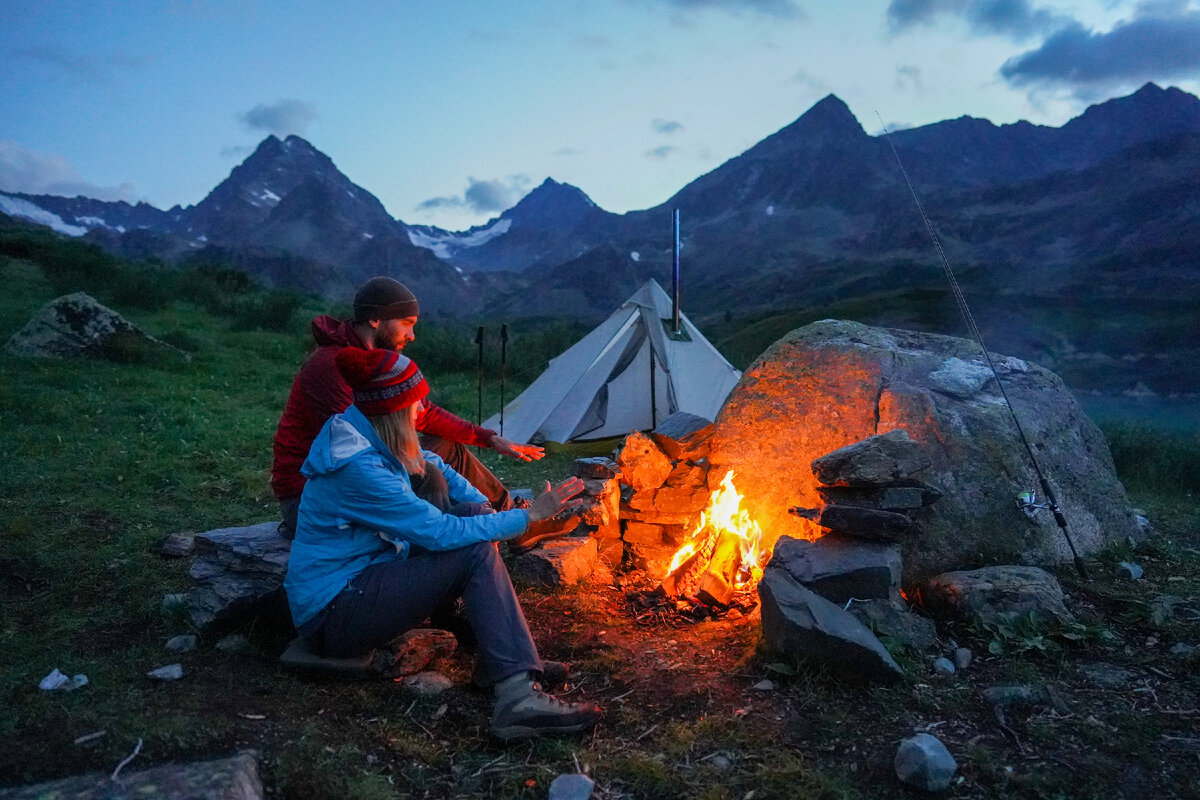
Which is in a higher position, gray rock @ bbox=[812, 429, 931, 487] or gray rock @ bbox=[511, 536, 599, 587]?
gray rock @ bbox=[812, 429, 931, 487]

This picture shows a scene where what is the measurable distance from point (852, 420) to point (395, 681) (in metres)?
3.42

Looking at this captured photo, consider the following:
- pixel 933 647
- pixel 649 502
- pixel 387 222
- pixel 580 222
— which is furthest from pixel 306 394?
pixel 580 222

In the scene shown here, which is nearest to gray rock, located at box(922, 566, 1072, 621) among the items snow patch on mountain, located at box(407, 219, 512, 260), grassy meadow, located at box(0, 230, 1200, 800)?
grassy meadow, located at box(0, 230, 1200, 800)

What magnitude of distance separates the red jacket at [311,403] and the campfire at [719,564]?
94.0 inches

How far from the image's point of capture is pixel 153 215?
156625mm

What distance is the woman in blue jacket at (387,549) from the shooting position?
3076 mm

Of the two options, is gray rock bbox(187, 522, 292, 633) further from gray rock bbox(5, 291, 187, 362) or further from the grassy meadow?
gray rock bbox(5, 291, 187, 362)

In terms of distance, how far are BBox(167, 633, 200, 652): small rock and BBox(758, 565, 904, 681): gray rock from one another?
293 cm

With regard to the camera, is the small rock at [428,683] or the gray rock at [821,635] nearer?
the gray rock at [821,635]

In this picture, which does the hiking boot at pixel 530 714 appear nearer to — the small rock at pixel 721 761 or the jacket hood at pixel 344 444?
the small rock at pixel 721 761

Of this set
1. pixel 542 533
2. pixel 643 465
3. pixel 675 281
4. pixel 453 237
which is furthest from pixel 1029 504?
pixel 453 237

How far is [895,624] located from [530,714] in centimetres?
200

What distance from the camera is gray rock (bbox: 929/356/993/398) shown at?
5.02 meters

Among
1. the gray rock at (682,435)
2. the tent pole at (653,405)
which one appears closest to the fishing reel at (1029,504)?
the gray rock at (682,435)
